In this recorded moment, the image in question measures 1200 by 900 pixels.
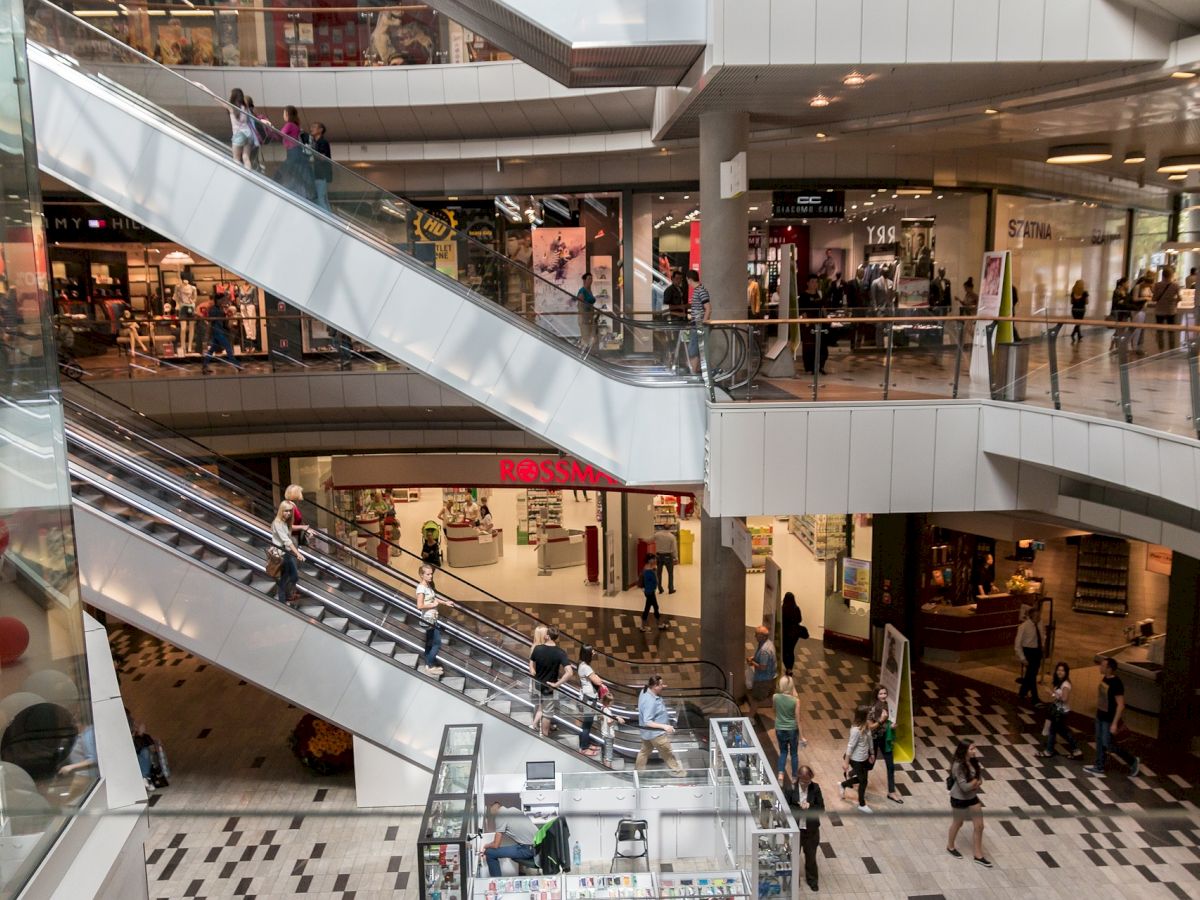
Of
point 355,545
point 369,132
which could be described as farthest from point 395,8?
point 355,545

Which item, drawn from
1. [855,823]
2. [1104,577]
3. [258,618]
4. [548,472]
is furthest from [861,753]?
[1104,577]

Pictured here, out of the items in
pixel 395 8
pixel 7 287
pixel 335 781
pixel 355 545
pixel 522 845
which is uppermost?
pixel 395 8

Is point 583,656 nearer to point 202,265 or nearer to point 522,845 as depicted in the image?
point 522,845

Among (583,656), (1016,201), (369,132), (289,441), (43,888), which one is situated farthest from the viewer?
(1016,201)

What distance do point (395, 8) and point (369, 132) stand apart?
2.02 meters

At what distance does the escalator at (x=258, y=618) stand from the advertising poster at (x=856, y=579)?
4833 millimetres

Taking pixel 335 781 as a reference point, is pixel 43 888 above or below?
above

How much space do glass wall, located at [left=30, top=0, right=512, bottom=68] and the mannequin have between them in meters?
3.81

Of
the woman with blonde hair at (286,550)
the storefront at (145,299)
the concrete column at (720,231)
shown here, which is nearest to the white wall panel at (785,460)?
the concrete column at (720,231)

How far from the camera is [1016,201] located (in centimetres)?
1817

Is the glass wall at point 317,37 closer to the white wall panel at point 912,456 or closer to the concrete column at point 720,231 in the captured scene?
the concrete column at point 720,231

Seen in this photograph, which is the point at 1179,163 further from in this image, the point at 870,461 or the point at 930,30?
the point at 870,461

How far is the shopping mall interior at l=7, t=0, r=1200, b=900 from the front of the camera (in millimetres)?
8484

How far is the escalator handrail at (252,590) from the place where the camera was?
9.85m
